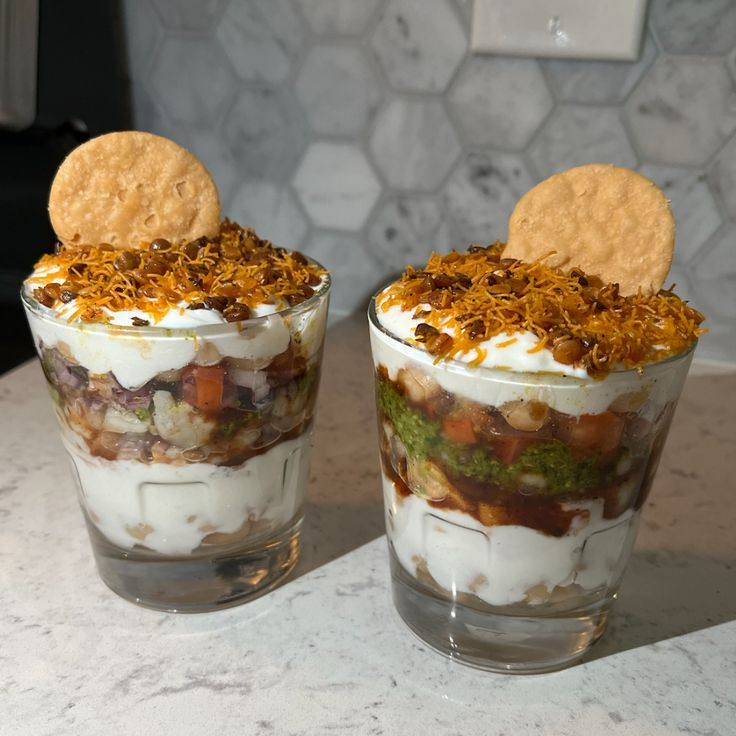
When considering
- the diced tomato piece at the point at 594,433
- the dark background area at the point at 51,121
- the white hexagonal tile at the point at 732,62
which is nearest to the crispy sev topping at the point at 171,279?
the diced tomato piece at the point at 594,433

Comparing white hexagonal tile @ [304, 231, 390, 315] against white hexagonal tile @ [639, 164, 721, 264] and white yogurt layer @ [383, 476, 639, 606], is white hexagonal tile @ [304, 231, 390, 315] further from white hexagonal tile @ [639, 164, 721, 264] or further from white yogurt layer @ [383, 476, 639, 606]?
white yogurt layer @ [383, 476, 639, 606]

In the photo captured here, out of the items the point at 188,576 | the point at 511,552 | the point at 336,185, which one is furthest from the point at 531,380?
the point at 336,185

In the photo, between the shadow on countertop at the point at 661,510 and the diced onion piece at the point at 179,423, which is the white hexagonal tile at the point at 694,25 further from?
the diced onion piece at the point at 179,423

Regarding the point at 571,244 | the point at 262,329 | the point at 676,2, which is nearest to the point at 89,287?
the point at 262,329

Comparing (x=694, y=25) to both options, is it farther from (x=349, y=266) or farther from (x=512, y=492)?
(x=512, y=492)

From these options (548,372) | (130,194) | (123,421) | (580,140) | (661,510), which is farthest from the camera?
(580,140)

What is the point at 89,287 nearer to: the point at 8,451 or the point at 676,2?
the point at 8,451
